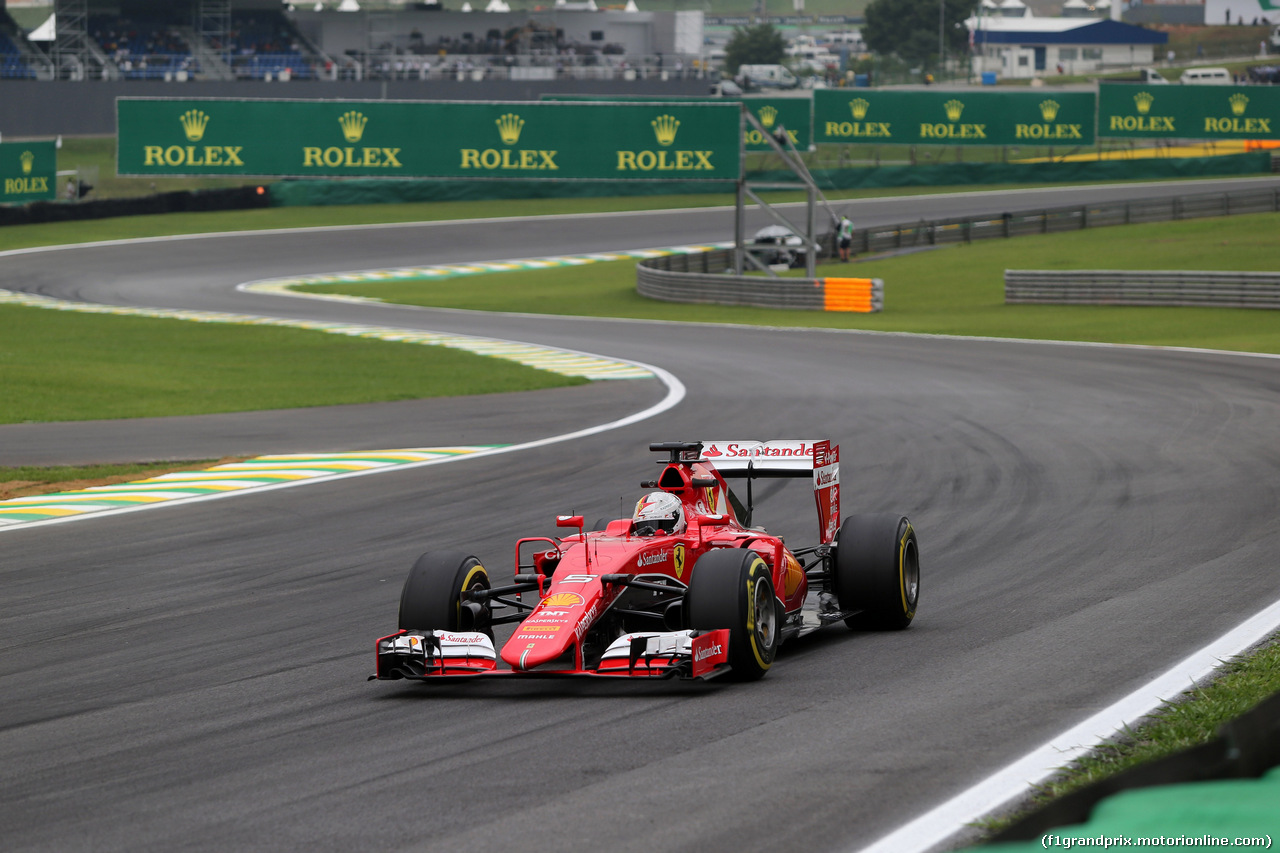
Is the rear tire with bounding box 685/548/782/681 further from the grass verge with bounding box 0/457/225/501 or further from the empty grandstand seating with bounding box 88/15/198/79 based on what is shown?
the empty grandstand seating with bounding box 88/15/198/79

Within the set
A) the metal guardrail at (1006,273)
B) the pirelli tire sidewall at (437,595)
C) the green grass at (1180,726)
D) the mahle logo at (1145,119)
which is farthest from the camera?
the mahle logo at (1145,119)

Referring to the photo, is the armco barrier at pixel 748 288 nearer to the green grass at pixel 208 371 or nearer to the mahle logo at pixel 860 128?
the green grass at pixel 208 371

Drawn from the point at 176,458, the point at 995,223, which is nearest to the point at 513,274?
the point at 995,223

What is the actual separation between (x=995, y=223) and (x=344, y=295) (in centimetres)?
2233

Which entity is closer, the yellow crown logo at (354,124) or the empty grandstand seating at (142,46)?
the yellow crown logo at (354,124)

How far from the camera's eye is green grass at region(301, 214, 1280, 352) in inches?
1238

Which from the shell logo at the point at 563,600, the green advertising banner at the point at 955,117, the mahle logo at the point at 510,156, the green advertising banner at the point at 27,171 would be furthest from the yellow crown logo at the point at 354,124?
the shell logo at the point at 563,600

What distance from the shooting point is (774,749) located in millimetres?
6621

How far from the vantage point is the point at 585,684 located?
8125mm

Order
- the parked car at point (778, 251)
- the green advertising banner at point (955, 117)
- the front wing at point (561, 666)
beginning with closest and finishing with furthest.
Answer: the front wing at point (561, 666) → the parked car at point (778, 251) → the green advertising banner at point (955, 117)

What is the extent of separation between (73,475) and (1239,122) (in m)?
57.6

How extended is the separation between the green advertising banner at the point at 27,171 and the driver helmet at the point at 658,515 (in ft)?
156

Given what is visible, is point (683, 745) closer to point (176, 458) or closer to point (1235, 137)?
point (176, 458)

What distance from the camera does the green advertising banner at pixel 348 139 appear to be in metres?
46.2
